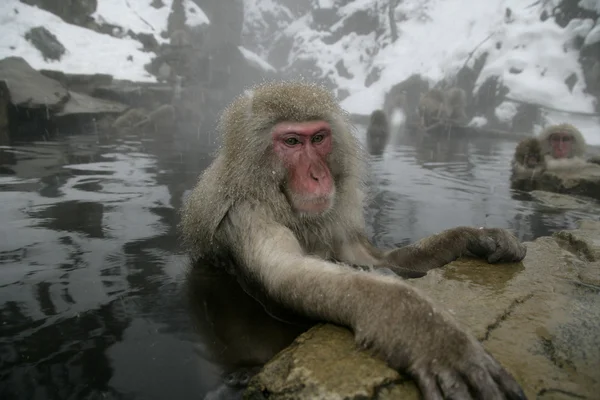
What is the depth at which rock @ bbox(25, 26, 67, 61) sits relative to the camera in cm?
1794

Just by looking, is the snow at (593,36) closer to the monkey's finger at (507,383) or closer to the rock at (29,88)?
the rock at (29,88)

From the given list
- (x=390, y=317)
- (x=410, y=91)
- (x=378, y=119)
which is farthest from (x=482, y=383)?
(x=410, y=91)

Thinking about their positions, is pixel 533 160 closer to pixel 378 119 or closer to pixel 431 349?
pixel 431 349

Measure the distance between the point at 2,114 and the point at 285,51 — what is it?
45060mm

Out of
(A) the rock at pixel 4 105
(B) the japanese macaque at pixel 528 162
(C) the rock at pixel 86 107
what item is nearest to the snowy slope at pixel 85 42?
(C) the rock at pixel 86 107

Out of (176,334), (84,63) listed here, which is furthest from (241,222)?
(84,63)

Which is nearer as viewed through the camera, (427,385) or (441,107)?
(427,385)

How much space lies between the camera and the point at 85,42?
66.5ft

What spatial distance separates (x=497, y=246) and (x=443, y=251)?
300 millimetres

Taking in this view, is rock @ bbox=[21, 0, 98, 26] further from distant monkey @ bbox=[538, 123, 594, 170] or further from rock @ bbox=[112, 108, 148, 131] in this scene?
distant monkey @ bbox=[538, 123, 594, 170]

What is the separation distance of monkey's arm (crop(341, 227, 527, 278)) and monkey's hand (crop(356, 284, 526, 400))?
1086mm

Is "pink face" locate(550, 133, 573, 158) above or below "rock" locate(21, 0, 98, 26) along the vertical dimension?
below

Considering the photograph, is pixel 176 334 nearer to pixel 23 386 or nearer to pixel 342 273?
pixel 23 386

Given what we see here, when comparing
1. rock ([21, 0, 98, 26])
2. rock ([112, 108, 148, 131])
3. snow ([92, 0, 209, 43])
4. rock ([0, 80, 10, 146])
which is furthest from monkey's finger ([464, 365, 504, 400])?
snow ([92, 0, 209, 43])
